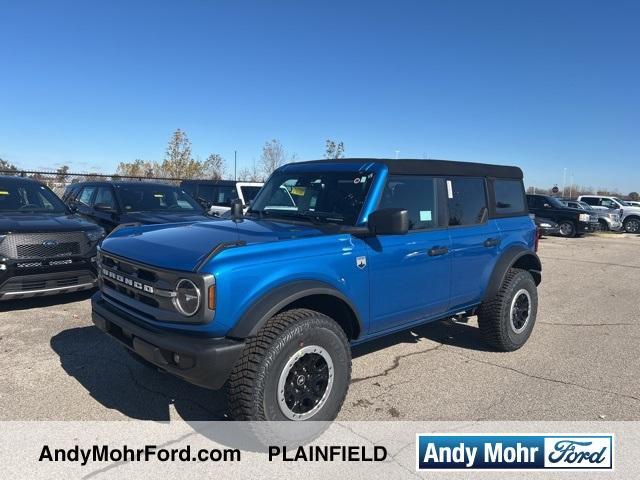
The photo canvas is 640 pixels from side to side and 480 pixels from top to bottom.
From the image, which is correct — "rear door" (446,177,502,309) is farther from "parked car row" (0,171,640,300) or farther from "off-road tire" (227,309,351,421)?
"off-road tire" (227,309,351,421)

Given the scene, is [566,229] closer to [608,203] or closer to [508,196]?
[608,203]

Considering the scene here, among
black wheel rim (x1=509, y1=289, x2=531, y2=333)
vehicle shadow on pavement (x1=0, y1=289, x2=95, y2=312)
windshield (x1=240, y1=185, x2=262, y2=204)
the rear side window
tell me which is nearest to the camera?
black wheel rim (x1=509, y1=289, x2=531, y2=333)

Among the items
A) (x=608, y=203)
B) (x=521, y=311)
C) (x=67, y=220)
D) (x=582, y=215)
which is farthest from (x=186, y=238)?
(x=608, y=203)

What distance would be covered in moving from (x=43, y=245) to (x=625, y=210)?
91.2ft

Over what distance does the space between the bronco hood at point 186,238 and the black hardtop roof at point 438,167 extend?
2.82ft

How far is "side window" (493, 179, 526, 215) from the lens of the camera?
526 centimetres

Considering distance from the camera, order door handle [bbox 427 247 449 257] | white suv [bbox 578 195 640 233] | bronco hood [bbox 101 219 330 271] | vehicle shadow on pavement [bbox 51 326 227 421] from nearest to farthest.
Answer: bronco hood [bbox 101 219 330 271], vehicle shadow on pavement [bbox 51 326 227 421], door handle [bbox 427 247 449 257], white suv [bbox 578 195 640 233]

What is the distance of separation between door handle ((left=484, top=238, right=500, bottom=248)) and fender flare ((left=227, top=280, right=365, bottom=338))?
2128mm

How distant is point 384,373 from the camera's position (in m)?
4.53

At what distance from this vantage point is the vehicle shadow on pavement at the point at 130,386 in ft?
12.1

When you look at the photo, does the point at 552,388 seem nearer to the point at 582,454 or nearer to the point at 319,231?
the point at 582,454

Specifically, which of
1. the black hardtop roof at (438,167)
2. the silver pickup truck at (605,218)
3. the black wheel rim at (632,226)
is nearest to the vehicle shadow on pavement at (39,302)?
the black hardtop roof at (438,167)

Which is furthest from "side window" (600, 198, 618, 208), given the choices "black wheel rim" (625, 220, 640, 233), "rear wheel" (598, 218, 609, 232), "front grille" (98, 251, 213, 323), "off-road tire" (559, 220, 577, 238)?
"front grille" (98, 251, 213, 323)

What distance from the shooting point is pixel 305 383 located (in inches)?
130
